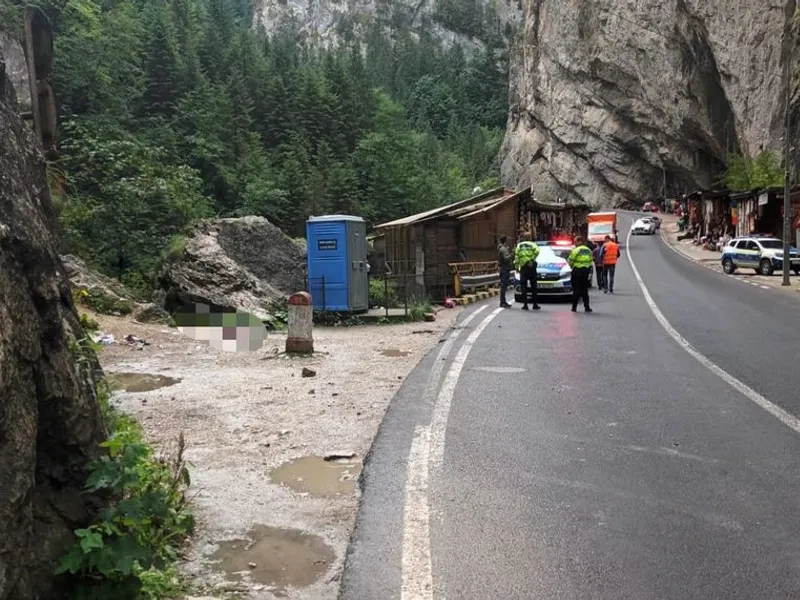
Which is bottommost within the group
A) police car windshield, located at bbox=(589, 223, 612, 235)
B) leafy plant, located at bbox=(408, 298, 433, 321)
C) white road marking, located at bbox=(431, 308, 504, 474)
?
white road marking, located at bbox=(431, 308, 504, 474)

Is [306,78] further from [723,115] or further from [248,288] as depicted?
[248,288]

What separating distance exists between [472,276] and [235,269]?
10.4 metres

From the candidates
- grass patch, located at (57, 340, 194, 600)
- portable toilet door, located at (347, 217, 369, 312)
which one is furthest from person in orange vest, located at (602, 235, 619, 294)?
grass patch, located at (57, 340, 194, 600)

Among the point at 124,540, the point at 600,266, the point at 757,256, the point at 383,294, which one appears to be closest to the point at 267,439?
the point at 124,540

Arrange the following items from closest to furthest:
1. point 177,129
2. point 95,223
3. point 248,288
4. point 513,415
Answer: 1. point 513,415
2. point 248,288
3. point 95,223
4. point 177,129

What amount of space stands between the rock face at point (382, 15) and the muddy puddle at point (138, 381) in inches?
6336

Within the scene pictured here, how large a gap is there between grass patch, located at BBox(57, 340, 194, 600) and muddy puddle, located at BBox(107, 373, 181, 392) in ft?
15.7

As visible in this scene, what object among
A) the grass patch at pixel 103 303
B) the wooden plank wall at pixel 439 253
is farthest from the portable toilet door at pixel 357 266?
the wooden plank wall at pixel 439 253

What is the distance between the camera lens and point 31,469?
292 cm

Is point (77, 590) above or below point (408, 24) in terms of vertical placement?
below

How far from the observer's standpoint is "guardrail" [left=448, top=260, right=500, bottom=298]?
24.5 m

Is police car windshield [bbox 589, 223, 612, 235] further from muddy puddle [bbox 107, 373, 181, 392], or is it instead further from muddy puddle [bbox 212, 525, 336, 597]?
muddy puddle [bbox 212, 525, 336, 597]

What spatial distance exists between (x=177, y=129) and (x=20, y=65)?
27.8 metres

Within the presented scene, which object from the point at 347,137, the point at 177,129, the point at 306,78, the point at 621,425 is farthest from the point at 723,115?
the point at 621,425
